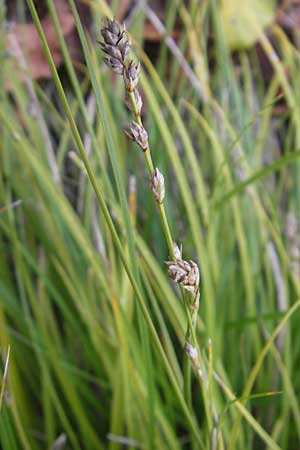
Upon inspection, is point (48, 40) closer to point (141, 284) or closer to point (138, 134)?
point (141, 284)

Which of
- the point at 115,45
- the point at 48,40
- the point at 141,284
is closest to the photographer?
the point at 115,45

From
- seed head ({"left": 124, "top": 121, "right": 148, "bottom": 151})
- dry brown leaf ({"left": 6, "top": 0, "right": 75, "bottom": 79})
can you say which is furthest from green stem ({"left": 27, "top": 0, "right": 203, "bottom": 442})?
dry brown leaf ({"left": 6, "top": 0, "right": 75, "bottom": 79})

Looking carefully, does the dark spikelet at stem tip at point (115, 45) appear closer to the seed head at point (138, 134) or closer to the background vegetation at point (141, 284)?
the seed head at point (138, 134)

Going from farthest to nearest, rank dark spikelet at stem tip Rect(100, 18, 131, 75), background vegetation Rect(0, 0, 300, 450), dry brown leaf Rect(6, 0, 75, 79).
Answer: dry brown leaf Rect(6, 0, 75, 79) < background vegetation Rect(0, 0, 300, 450) < dark spikelet at stem tip Rect(100, 18, 131, 75)

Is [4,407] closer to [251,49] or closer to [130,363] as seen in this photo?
[130,363]

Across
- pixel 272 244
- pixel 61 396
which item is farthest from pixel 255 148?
pixel 61 396

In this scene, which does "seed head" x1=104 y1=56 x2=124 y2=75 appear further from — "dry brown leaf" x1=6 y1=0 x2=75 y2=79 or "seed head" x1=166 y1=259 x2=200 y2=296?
"dry brown leaf" x1=6 y1=0 x2=75 y2=79

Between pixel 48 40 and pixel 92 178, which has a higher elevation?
pixel 48 40

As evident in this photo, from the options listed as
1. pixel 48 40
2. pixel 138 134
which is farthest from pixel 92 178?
pixel 48 40

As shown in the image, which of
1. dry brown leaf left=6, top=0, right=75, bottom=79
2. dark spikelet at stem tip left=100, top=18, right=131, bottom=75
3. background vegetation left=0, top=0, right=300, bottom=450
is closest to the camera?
dark spikelet at stem tip left=100, top=18, right=131, bottom=75
